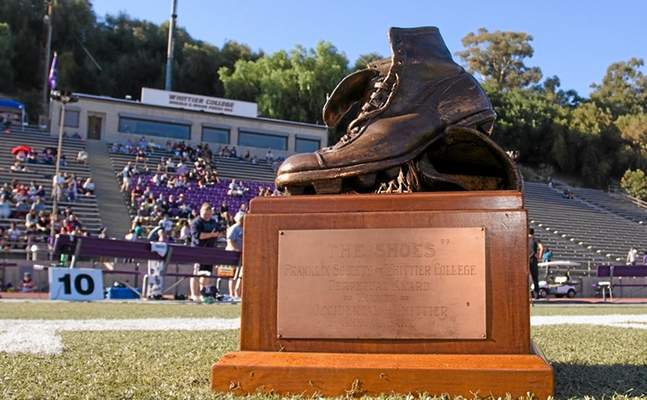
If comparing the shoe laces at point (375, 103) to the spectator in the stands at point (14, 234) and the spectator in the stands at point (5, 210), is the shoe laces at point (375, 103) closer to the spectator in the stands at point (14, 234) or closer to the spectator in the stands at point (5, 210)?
the spectator in the stands at point (14, 234)

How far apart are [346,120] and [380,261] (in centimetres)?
109

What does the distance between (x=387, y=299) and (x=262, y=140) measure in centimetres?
3645

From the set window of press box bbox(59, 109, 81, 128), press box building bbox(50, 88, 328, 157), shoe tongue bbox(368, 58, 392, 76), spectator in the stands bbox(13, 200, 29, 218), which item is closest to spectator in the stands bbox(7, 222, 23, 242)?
spectator in the stands bbox(13, 200, 29, 218)

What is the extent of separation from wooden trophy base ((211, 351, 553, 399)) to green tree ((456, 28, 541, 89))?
70505 mm

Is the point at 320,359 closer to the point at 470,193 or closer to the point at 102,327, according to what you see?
the point at 470,193

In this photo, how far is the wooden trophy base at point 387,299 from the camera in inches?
88.5

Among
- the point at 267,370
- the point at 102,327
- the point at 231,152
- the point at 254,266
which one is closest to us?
the point at 267,370

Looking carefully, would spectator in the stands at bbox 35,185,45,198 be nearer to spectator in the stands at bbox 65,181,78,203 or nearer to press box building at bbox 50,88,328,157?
spectator in the stands at bbox 65,181,78,203

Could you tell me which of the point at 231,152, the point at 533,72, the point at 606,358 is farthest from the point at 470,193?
the point at 533,72

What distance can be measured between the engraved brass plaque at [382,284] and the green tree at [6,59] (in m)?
53.7

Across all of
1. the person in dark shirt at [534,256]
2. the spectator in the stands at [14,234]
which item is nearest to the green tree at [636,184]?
the person in dark shirt at [534,256]

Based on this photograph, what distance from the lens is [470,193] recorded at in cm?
246

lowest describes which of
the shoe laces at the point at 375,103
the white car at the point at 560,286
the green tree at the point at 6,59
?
the white car at the point at 560,286

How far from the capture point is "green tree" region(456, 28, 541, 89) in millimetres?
70250
